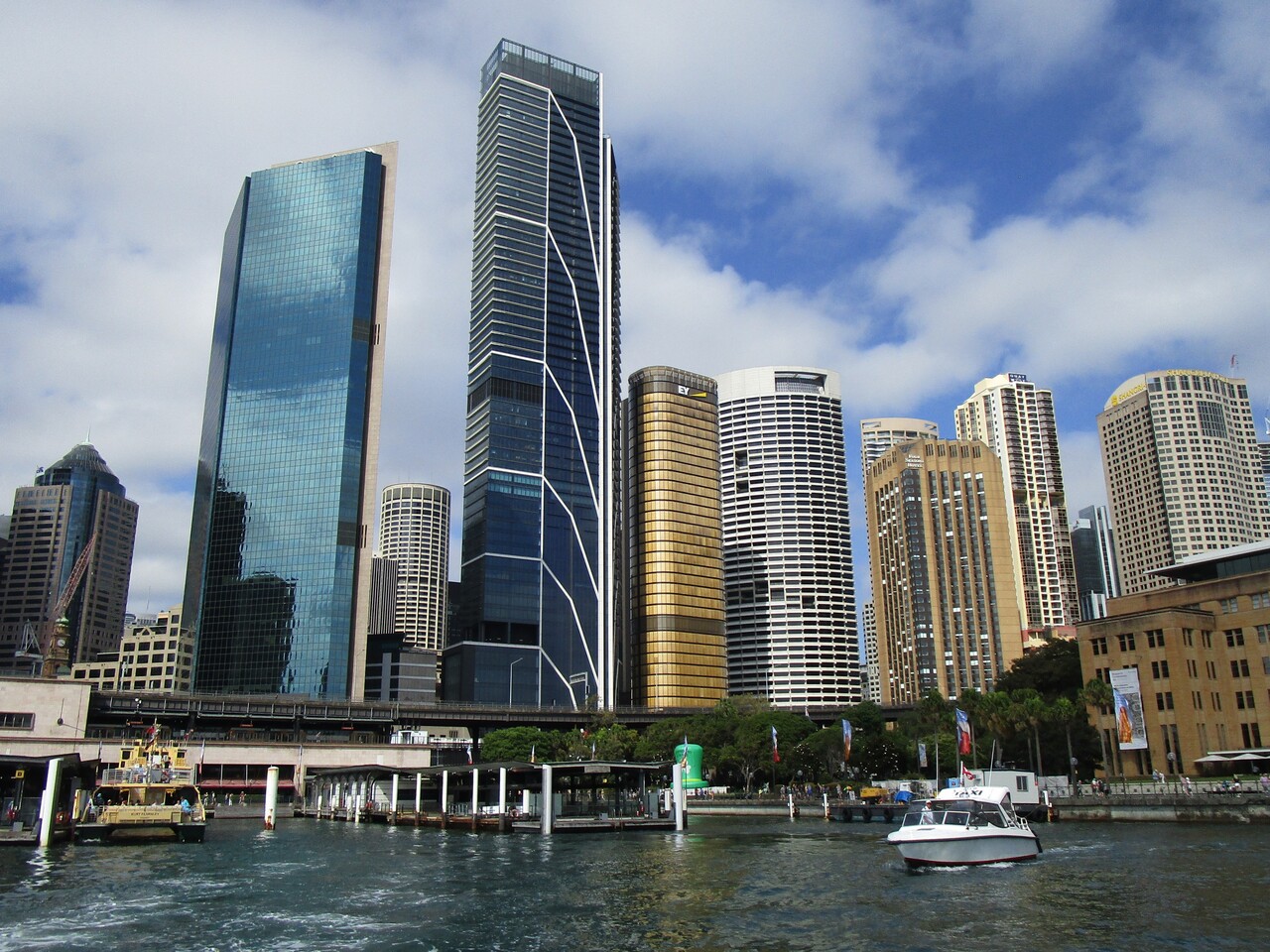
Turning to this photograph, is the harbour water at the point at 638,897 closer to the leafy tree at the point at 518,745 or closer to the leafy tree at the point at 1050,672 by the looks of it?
the leafy tree at the point at 1050,672

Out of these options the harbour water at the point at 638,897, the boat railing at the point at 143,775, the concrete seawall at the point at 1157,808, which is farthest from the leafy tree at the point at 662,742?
the harbour water at the point at 638,897

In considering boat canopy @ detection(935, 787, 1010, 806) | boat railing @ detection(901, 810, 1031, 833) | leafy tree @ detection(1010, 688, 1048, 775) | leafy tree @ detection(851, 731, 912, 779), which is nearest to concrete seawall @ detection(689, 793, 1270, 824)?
leafy tree @ detection(1010, 688, 1048, 775)

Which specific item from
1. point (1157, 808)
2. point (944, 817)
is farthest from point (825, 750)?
point (944, 817)

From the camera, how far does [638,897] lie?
4891 cm

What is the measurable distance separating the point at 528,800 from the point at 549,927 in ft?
248

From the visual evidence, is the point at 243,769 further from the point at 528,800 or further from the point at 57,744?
the point at 528,800

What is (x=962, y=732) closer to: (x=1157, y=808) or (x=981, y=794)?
(x=1157, y=808)

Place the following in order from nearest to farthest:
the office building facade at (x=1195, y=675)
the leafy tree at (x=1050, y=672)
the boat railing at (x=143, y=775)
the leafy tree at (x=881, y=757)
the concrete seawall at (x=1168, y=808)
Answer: the concrete seawall at (x=1168, y=808) < the boat railing at (x=143, y=775) < the office building facade at (x=1195, y=675) < the leafy tree at (x=1050, y=672) < the leafy tree at (x=881, y=757)

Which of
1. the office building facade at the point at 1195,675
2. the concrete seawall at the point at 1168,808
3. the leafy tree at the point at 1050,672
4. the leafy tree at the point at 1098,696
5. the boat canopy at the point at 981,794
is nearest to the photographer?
the boat canopy at the point at 981,794

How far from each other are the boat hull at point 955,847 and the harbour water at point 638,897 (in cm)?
106

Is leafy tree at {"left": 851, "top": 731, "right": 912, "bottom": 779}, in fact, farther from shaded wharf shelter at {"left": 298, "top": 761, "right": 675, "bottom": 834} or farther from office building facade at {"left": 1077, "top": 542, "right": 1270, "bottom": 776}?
office building facade at {"left": 1077, "top": 542, "right": 1270, "bottom": 776}

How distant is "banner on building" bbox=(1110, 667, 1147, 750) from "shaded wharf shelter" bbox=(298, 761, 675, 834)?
51.6 meters

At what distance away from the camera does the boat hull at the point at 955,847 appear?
194 ft

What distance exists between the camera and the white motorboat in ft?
195
